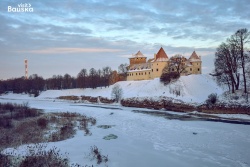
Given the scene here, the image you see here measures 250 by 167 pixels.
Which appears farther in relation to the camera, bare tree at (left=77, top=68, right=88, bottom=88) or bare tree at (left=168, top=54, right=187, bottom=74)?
bare tree at (left=77, top=68, right=88, bottom=88)

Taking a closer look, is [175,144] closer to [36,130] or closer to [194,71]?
[36,130]

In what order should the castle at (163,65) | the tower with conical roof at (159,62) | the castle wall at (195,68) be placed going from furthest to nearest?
the tower with conical roof at (159,62)
the castle wall at (195,68)
the castle at (163,65)

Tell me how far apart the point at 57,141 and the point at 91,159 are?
4502mm

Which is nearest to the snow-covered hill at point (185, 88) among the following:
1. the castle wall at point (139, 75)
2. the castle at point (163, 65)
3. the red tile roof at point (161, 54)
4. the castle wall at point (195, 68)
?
the castle at point (163, 65)

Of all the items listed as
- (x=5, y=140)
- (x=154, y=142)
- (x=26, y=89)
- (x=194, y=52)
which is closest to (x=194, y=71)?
(x=194, y=52)

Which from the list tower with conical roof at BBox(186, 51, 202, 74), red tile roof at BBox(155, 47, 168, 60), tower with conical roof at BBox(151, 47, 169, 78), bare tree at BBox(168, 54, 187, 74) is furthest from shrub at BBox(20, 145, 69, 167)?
tower with conical roof at BBox(186, 51, 202, 74)

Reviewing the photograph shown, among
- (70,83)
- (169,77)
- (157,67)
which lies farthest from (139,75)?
(70,83)

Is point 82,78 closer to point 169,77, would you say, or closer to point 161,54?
point 161,54

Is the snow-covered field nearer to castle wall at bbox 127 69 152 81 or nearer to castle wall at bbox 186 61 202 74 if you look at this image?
castle wall at bbox 186 61 202 74

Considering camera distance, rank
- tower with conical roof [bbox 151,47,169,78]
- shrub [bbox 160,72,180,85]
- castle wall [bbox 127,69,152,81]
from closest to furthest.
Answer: shrub [bbox 160,72,180,85]
tower with conical roof [bbox 151,47,169,78]
castle wall [bbox 127,69,152,81]

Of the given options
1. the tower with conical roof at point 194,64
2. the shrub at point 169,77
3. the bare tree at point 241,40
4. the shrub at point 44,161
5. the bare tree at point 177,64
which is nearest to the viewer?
the shrub at point 44,161

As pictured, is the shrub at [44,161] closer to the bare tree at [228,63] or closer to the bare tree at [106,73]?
the bare tree at [228,63]

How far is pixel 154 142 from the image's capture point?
48.4 feet


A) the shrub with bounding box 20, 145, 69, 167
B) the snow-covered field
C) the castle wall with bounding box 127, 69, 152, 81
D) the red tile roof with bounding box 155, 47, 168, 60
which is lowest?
the snow-covered field
